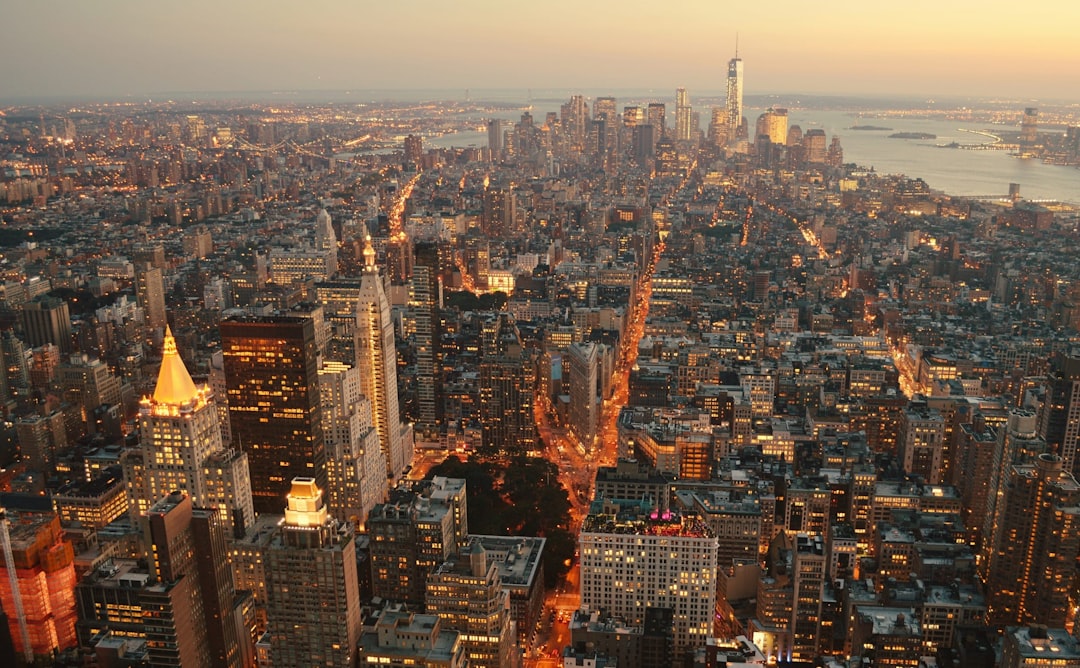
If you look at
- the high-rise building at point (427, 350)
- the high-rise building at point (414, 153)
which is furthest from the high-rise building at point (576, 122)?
the high-rise building at point (427, 350)

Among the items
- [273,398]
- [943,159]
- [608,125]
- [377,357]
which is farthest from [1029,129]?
[273,398]

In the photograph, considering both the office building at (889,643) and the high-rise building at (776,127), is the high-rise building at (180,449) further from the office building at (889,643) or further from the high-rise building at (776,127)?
the high-rise building at (776,127)

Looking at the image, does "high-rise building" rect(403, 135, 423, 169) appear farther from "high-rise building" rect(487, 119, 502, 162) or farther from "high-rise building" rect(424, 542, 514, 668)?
"high-rise building" rect(424, 542, 514, 668)

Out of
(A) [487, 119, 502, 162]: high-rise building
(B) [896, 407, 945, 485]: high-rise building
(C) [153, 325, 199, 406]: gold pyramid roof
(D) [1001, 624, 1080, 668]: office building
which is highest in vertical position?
(A) [487, 119, 502, 162]: high-rise building

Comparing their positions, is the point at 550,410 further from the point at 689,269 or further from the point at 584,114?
the point at 584,114

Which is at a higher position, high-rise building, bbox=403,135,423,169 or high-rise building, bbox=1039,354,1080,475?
high-rise building, bbox=403,135,423,169

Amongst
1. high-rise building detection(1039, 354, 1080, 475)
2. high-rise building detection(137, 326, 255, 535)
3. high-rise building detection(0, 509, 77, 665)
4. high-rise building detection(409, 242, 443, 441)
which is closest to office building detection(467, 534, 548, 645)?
high-rise building detection(137, 326, 255, 535)
